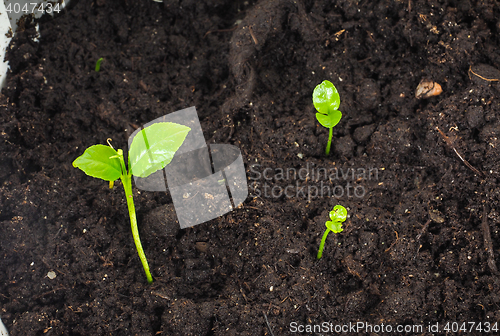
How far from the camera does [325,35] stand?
169 centimetres

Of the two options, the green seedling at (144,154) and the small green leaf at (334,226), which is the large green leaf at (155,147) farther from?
the small green leaf at (334,226)

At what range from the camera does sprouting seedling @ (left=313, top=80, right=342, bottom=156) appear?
4.62ft

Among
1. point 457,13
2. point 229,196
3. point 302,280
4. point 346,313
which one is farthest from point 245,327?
point 457,13

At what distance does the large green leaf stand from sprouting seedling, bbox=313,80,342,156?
51 cm

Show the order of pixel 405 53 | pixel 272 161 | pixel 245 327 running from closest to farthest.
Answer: pixel 245 327 → pixel 272 161 → pixel 405 53

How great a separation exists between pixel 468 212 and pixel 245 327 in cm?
89

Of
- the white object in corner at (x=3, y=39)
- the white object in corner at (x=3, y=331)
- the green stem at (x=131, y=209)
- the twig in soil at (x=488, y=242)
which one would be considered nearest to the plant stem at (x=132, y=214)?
the green stem at (x=131, y=209)

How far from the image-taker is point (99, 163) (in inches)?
44.9

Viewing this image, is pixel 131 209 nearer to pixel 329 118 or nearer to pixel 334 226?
pixel 334 226

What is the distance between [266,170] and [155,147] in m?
0.50

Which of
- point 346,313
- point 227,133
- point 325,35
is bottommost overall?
point 346,313

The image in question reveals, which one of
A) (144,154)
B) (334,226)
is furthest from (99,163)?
(334,226)

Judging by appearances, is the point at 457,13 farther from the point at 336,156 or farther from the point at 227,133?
the point at 227,133

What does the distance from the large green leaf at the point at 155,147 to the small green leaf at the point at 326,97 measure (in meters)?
0.51
